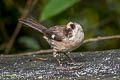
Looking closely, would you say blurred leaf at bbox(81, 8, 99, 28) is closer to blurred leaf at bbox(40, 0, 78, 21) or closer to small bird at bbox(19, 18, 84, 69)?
blurred leaf at bbox(40, 0, 78, 21)

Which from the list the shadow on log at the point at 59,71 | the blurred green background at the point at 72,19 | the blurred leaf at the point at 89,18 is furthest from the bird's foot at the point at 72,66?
the blurred leaf at the point at 89,18

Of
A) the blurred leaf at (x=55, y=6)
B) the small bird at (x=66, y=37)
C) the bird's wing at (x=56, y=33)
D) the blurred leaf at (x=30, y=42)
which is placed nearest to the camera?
the small bird at (x=66, y=37)

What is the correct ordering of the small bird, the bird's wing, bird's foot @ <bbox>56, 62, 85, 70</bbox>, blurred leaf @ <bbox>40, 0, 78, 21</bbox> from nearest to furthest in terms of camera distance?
bird's foot @ <bbox>56, 62, 85, 70</bbox>
the small bird
the bird's wing
blurred leaf @ <bbox>40, 0, 78, 21</bbox>

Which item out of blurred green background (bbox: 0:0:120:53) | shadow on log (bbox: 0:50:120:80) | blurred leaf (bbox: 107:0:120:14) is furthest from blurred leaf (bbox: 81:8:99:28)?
shadow on log (bbox: 0:50:120:80)

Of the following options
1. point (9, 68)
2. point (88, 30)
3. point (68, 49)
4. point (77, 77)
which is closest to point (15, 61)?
point (9, 68)

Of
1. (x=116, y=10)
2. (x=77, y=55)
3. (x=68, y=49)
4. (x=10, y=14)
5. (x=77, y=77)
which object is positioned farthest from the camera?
(x=10, y=14)

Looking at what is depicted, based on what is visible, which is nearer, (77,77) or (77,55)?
(77,77)

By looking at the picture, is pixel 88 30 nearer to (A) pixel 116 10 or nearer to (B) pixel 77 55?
(A) pixel 116 10

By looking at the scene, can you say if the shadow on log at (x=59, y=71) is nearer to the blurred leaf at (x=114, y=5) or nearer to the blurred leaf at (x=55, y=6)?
the blurred leaf at (x=55, y=6)
